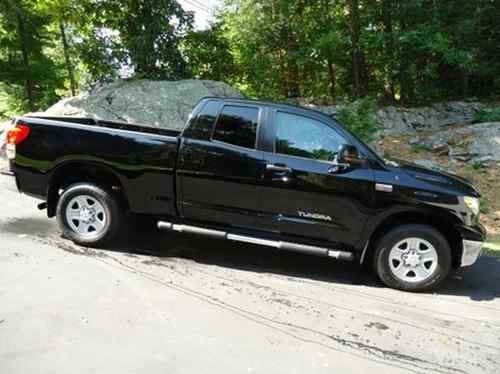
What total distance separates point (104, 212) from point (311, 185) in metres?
2.33

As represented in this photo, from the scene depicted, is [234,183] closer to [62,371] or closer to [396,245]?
[396,245]

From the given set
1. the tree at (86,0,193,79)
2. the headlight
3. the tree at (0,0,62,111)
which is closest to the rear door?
the headlight

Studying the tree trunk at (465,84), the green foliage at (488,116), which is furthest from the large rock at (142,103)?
the tree trunk at (465,84)

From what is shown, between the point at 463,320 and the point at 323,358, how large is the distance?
159 cm

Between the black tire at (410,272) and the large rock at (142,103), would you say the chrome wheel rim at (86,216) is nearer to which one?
the black tire at (410,272)

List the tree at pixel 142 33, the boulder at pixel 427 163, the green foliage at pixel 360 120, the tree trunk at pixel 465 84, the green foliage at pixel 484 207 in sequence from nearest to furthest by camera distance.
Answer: the green foliage at pixel 484 207
the green foliage at pixel 360 120
the boulder at pixel 427 163
the tree at pixel 142 33
the tree trunk at pixel 465 84

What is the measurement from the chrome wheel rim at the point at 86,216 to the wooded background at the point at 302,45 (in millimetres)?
7533

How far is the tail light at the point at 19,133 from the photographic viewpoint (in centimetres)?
482

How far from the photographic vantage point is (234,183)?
4.47 m

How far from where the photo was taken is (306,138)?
14.5 ft

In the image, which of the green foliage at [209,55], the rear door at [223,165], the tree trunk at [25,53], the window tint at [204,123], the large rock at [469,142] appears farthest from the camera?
the tree trunk at [25,53]

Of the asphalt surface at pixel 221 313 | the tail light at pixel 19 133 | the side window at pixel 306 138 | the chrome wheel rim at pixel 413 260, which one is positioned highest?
the side window at pixel 306 138

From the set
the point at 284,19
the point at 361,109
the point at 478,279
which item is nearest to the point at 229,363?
the point at 478,279

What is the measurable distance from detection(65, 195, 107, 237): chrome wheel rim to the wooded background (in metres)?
7.53
